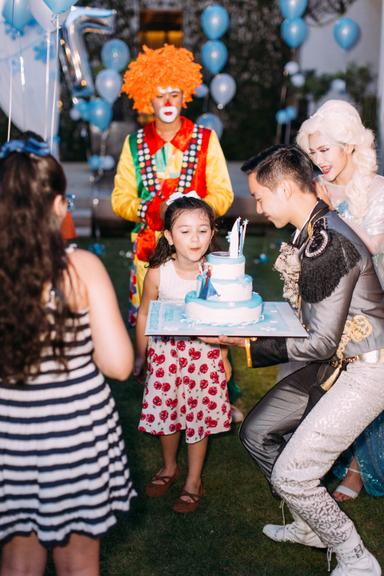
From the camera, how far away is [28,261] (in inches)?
86.7

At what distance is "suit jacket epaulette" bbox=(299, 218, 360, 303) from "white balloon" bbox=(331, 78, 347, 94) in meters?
11.4

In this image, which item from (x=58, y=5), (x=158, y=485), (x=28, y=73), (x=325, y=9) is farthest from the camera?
(x=325, y=9)

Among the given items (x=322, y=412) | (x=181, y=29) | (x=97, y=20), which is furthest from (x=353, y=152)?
(x=181, y=29)

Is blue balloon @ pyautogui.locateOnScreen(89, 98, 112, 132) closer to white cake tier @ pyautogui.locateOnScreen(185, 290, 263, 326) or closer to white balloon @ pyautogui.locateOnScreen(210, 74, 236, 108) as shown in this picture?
white balloon @ pyautogui.locateOnScreen(210, 74, 236, 108)

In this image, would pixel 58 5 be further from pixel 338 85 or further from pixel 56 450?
pixel 338 85

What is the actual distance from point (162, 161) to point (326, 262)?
6.88 ft

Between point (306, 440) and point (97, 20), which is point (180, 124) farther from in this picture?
point (97, 20)

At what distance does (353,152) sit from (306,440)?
1482mm

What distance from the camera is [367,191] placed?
3.78 metres

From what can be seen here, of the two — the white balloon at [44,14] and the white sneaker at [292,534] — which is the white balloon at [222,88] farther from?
the white sneaker at [292,534]

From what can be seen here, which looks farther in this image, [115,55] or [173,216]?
[115,55]

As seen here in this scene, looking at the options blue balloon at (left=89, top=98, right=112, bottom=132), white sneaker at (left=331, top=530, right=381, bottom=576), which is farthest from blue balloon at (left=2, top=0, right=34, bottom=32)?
blue balloon at (left=89, top=98, right=112, bottom=132)

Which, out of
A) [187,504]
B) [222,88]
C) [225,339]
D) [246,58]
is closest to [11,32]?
[187,504]

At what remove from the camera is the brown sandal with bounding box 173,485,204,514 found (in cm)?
385
